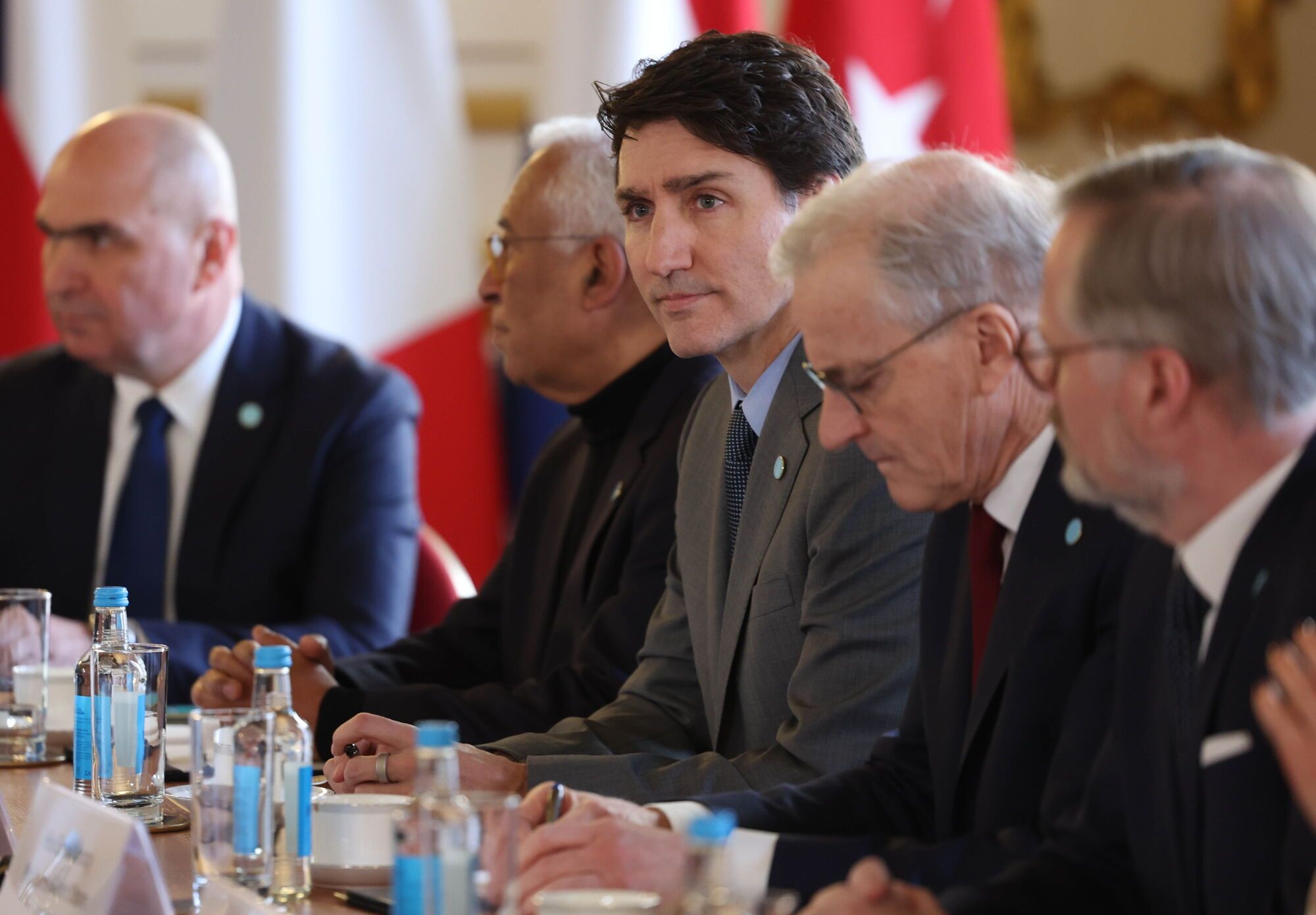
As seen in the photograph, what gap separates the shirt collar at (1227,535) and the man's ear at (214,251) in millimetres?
2728

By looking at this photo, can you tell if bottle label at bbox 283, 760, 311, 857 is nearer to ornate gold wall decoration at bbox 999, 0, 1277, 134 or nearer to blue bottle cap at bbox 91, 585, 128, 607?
blue bottle cap at bbox 91, 585, 128, 607

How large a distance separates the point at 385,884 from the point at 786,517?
72cm

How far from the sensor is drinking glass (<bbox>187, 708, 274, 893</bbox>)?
4.70 ft

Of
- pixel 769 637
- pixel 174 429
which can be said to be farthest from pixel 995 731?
pixel 174 429

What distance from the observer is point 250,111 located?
4.46 m

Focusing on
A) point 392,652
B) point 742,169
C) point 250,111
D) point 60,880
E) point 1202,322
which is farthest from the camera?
point 250,111

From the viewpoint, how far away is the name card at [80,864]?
53.1 inches

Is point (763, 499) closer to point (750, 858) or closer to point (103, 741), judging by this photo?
point (750, 858)

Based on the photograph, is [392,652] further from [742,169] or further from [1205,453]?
[1205,453]

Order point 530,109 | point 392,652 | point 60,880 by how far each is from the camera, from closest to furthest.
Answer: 1. point 60,880
2. point 392,652
3. point 530,109

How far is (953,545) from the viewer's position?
1.77 meters

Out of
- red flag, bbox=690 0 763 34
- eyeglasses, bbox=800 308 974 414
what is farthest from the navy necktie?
eyeglasses, bbox=800 308 974 414

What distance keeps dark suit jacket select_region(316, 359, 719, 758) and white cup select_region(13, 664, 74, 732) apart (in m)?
0.39

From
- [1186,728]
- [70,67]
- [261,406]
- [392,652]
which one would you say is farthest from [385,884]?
[70,67]
